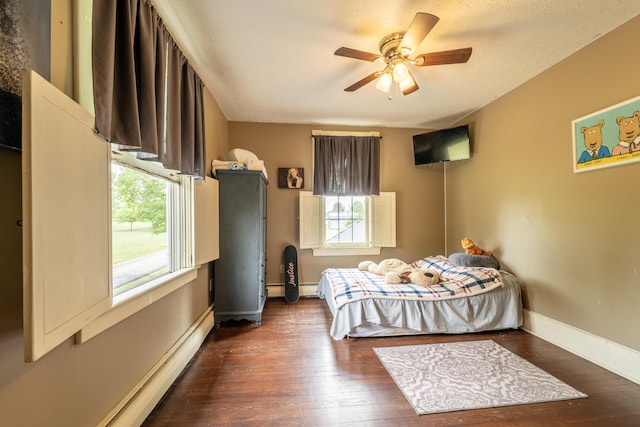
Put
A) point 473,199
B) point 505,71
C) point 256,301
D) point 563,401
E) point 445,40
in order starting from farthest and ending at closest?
point 473,199 < point 256,301 < point 505,71 < point 445,40 < point 563,401

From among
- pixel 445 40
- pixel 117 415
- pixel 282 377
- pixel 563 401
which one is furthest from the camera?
pixel 445 40

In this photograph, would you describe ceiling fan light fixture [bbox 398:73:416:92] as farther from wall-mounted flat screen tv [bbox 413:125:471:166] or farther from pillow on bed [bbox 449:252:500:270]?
pillow on bed [bbox 449:252:500:270]

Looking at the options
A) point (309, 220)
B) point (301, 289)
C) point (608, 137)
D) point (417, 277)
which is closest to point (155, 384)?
point (301, 289)

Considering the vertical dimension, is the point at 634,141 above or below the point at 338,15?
below

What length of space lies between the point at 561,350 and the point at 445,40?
9.43ft

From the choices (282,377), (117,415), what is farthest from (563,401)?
(117,415)

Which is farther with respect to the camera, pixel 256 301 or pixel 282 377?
pixel 256 301

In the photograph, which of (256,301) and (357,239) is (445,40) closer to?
(357,239)

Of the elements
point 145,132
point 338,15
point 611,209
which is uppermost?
point 338,15

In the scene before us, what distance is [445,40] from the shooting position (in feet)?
6.52

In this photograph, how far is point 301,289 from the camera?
377cm

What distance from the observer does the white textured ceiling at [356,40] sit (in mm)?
1664

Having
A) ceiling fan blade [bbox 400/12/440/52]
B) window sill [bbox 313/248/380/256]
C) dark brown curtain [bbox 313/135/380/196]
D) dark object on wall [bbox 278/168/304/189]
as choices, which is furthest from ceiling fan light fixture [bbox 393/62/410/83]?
window sill [bbox 313/248/380/256]

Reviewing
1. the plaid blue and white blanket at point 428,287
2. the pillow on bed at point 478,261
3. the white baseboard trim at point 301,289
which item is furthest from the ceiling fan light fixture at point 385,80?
the white baseboard trim at point 301,289
